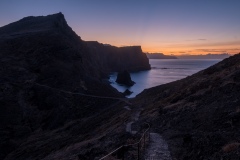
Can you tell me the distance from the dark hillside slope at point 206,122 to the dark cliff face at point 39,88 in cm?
3519

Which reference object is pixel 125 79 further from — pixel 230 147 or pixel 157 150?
pixel 230 147

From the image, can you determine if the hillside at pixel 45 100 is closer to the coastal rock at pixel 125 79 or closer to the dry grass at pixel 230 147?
the dry grass at pixel 230 147

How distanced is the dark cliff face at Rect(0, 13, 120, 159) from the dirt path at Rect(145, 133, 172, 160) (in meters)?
37.7

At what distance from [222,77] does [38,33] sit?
84.4 metres

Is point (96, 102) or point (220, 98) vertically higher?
point (220, 98)

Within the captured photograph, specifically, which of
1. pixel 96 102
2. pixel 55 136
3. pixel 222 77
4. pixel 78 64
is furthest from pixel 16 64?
pixel 222 77

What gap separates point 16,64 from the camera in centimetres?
8869

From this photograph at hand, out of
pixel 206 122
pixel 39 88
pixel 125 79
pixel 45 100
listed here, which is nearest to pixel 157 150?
pixel 206 122

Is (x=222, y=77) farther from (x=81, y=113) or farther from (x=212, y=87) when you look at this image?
(x=81, y=113)

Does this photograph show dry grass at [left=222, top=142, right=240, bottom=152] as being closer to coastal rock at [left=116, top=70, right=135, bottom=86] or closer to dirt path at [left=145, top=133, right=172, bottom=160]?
dirt path at [left=145, top=133, right=172, bottom=160]

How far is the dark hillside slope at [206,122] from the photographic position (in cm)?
1824

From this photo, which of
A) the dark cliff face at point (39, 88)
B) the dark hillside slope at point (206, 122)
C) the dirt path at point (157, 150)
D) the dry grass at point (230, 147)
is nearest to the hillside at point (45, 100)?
the dark cliff face at point (39, 88)

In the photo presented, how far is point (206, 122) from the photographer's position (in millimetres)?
25906

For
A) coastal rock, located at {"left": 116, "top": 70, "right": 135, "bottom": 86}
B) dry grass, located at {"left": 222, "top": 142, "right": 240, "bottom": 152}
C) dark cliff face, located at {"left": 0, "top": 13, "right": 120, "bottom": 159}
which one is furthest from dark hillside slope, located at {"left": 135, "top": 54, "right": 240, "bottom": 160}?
coastal rock, located at {"left": 116, "top": 70, "right": 135, "bottom": 86}
